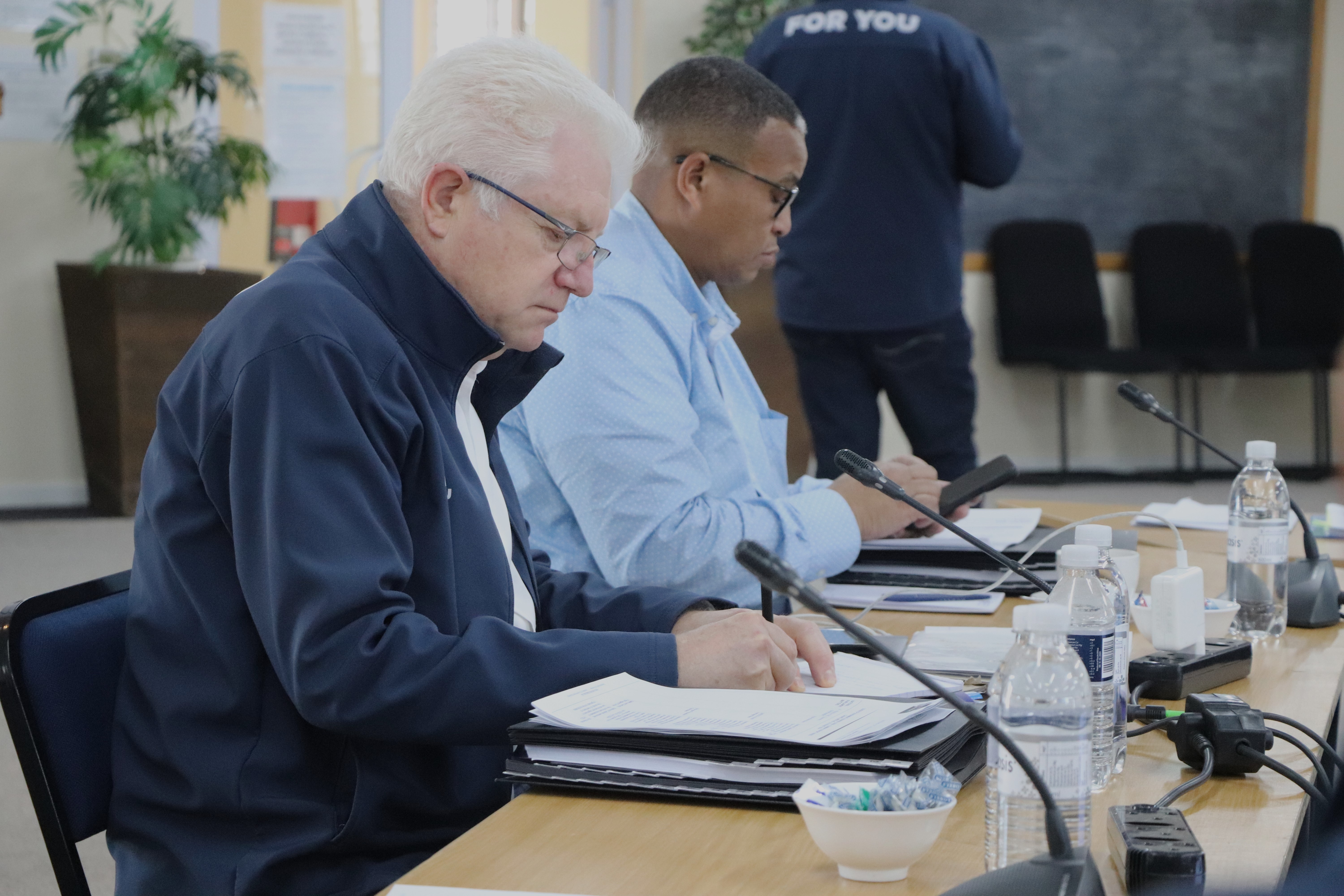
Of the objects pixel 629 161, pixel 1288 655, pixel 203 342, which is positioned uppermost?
pixel 629 161

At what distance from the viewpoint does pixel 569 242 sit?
1346 mm

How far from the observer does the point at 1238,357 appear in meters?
6.25

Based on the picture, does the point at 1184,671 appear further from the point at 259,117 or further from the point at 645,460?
the point at 259,117

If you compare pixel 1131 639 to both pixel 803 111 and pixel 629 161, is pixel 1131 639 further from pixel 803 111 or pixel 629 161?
pixel 803 111

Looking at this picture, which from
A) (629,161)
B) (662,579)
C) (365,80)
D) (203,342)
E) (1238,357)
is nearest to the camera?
(203,342)

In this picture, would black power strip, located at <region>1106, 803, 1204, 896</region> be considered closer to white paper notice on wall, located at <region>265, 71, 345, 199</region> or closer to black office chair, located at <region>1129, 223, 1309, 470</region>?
white paper notice on wall, located at <region>265, 71, 345, 199</region>

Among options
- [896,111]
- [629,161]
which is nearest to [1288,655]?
[629,161]

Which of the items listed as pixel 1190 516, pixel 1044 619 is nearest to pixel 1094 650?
pixel 1044 619

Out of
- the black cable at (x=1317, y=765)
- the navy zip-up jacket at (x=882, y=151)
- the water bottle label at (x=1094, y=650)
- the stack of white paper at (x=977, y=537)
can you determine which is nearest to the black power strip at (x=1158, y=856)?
the water bottle label at (x=1094, y=650)

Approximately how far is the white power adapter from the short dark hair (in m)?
0.90

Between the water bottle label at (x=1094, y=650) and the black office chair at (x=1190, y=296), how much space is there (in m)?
5.58

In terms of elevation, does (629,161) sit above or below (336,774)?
above

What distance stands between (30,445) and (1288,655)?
16.2 ft

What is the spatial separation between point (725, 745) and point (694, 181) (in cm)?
111
